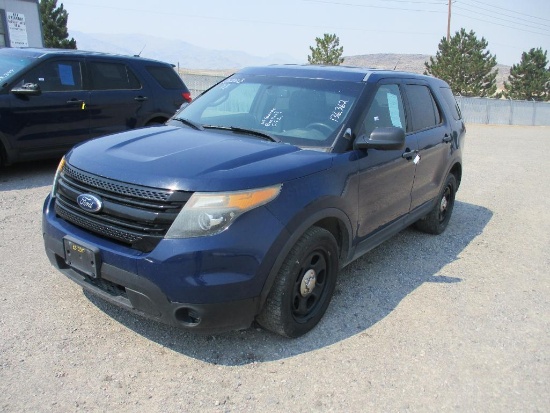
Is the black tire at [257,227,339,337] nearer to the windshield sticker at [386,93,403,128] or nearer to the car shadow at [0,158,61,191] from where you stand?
the windshield sticker at [386,93,403,128]

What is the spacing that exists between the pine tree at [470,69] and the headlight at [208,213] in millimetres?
42470

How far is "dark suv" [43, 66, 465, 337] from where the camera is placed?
2.64m

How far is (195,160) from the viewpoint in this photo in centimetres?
290

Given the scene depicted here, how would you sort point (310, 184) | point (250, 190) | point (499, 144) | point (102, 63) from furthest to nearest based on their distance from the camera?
1. point (499, 144)
2. point (102, 63)
3. point (310, 184)
4. point (250, 190)

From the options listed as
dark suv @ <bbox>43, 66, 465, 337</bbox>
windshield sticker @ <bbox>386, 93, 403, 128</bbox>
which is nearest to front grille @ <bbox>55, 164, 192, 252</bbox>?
dark suv @ <bbox>43, 66, 465, 337</bbox>

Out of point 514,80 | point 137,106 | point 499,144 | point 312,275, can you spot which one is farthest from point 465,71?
point 312,275

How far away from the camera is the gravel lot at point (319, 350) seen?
2646 millimetres

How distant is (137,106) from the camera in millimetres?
7762

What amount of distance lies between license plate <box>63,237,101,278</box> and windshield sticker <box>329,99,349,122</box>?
1.95 metres

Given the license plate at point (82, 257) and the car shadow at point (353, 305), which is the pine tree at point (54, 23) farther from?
the license plate at point (82, 257)

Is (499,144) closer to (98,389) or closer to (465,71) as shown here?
(98,389)

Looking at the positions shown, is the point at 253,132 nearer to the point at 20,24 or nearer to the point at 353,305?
the point at 353,305

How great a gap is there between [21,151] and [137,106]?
6.32 feet

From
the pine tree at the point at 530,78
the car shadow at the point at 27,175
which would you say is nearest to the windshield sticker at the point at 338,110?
the car shadow at the point at 27,175
